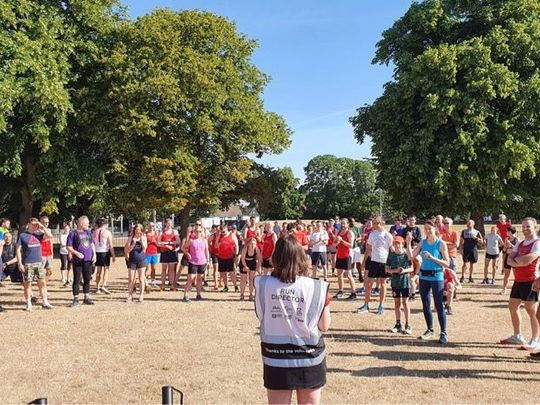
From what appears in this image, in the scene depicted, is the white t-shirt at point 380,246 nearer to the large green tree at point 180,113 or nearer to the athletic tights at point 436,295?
the athletic tights at point 436,295

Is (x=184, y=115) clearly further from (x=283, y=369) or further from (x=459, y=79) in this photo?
(x=283, y=369)

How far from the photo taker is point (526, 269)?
7.95m

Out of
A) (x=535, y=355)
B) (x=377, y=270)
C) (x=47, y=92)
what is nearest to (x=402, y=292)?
(x=377, y=270)

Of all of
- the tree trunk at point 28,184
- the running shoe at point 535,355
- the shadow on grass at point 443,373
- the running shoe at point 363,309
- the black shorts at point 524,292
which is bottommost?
the shadow on grass at point 443,373

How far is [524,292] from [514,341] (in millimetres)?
1092

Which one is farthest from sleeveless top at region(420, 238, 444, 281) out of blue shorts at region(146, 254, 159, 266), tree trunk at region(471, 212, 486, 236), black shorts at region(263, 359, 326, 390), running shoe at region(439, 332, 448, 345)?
tree trunk at region(471, 212, 486, 236)

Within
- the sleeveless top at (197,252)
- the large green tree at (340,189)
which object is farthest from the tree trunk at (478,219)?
the large green tree at (340,189)

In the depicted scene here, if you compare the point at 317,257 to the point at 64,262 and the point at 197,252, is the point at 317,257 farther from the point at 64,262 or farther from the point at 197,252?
the point at 64,262

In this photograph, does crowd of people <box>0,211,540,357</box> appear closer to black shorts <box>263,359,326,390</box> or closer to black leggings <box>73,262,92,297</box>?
black leggings <box>73,262,92,297</box>

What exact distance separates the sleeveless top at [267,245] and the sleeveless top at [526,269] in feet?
22.4

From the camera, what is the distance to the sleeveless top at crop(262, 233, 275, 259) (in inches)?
546

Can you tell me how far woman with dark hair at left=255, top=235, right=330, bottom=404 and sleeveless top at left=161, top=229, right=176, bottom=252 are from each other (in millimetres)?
11780

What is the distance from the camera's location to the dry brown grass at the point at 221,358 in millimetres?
6469

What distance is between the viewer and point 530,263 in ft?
25.5
